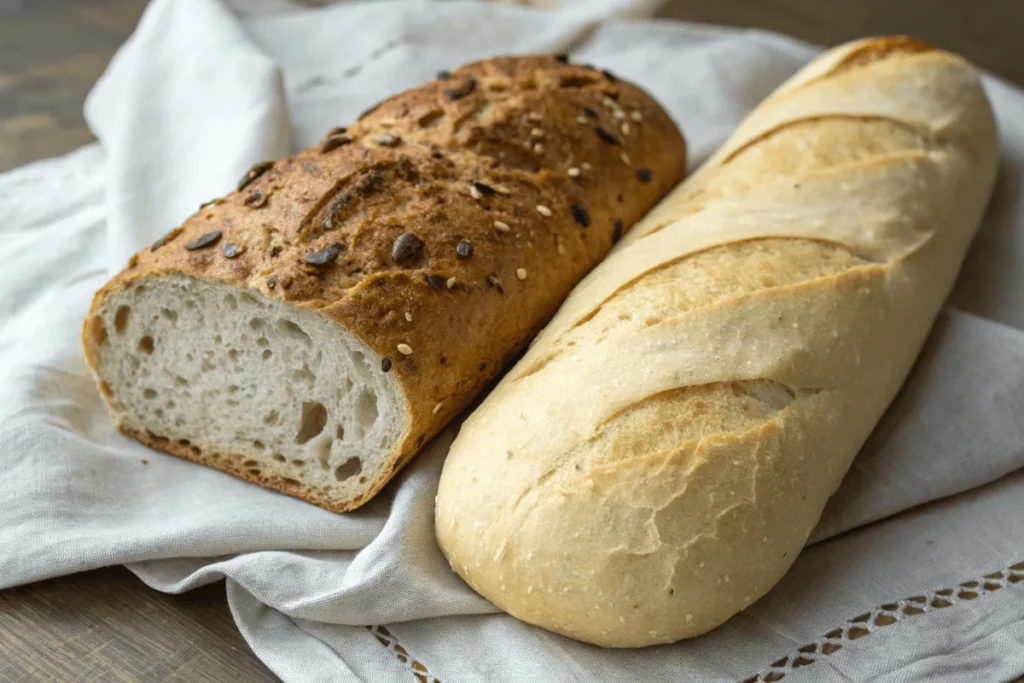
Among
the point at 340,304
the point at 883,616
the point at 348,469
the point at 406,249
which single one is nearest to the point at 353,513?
the point at 348,469

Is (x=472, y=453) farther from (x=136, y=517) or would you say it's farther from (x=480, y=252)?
(x=136, y=517)

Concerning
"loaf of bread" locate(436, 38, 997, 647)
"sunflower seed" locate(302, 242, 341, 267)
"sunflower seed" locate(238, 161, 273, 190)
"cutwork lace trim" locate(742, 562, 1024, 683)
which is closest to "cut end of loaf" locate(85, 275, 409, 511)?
"sunflower seed" locate(302, 242, 341, 267)

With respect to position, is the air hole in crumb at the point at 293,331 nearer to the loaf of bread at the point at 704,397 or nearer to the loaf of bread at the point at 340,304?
the loaf of bread at the point at 340,304

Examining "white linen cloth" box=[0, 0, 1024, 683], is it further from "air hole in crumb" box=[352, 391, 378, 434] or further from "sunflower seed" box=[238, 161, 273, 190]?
"sunflower seed" box=[238, 161, 273, 190]

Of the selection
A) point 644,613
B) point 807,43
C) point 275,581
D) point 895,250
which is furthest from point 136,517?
point 807,43

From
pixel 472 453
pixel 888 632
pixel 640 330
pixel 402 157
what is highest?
pixel 402 157

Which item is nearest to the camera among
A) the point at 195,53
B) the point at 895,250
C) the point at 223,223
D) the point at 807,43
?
the point at 223,223

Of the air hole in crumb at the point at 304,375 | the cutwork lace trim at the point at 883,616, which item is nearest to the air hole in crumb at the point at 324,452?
the air hole in crumb at the point at 304,375
